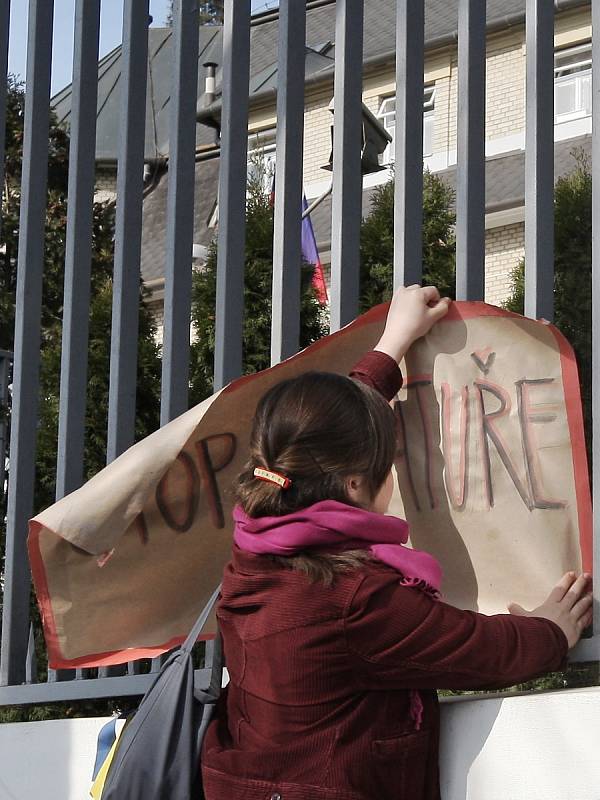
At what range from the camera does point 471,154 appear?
2.36 meters

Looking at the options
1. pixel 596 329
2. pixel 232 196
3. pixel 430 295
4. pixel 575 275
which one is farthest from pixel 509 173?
pixel 596 329

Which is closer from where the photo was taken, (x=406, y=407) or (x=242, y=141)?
(x=406, y=407)

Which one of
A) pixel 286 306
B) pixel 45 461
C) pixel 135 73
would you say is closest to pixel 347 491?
pixel 286 306

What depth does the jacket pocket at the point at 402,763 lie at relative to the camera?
1920mm

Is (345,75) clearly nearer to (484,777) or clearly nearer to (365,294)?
(484,777)

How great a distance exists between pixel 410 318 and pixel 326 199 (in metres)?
19.7

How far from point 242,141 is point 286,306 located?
415 mm

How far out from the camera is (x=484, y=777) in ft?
6.57

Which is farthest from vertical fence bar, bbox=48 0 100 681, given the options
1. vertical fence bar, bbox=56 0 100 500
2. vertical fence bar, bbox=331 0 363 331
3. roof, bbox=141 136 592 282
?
roof, bbox=141 136 592 282

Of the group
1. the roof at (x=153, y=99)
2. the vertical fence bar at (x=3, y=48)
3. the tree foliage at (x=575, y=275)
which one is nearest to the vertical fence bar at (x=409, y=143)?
the vertical fence bar at (x=3, y=48)

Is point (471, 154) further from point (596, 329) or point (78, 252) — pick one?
point (78, 252)

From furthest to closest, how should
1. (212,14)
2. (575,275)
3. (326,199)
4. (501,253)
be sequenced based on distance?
(212,14)
(326,199)
(501,253)
(575,275)

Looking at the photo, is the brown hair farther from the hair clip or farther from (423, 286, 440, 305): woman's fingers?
(423, 286, 440, 305): woman's fingers

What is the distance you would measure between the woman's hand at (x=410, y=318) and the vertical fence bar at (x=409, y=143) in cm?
11
